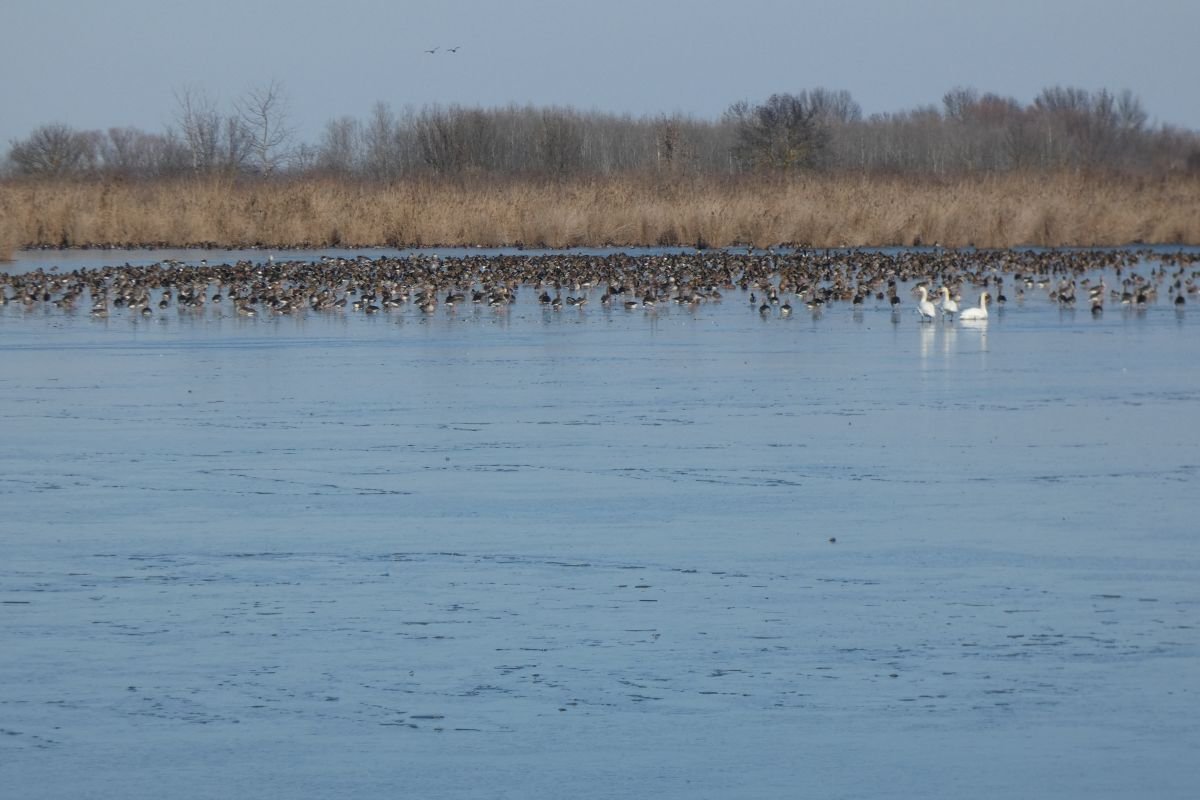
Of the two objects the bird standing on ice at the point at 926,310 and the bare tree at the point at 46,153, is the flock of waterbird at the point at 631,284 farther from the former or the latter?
the bare tree at the point at 46,153

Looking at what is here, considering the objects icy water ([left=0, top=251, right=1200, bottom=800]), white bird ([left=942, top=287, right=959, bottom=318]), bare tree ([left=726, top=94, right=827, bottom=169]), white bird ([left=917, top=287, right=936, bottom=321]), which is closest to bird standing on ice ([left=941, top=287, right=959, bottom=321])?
white bird ([left=942, top=287, right=959, bottom=318])

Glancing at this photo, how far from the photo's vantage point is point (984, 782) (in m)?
4.74

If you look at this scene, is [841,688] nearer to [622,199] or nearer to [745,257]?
[745,257]

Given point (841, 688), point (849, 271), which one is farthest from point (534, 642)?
point (849, 271)

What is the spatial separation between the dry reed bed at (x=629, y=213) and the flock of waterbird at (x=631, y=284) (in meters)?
4.43

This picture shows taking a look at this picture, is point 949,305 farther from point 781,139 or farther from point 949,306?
point 781,139

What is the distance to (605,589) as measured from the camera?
6.87m

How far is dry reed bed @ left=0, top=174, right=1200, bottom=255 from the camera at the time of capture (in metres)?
35.5

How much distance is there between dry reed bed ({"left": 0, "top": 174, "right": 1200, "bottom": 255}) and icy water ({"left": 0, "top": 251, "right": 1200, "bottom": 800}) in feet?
72.5

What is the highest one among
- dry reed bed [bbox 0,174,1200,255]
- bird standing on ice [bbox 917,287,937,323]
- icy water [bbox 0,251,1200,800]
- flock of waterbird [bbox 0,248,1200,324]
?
dry reed bed [bbox 0,174,1200,255]

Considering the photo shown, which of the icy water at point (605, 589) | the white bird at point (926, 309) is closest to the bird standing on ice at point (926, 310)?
the white bird at point (926, 309)

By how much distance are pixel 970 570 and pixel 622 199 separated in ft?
101

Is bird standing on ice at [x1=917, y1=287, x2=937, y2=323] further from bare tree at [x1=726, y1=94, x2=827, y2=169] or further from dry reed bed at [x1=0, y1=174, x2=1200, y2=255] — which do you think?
Answer: bare tree at [x1=726, y1=94, x2=827, y2=169]

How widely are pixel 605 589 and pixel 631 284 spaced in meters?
17.8
